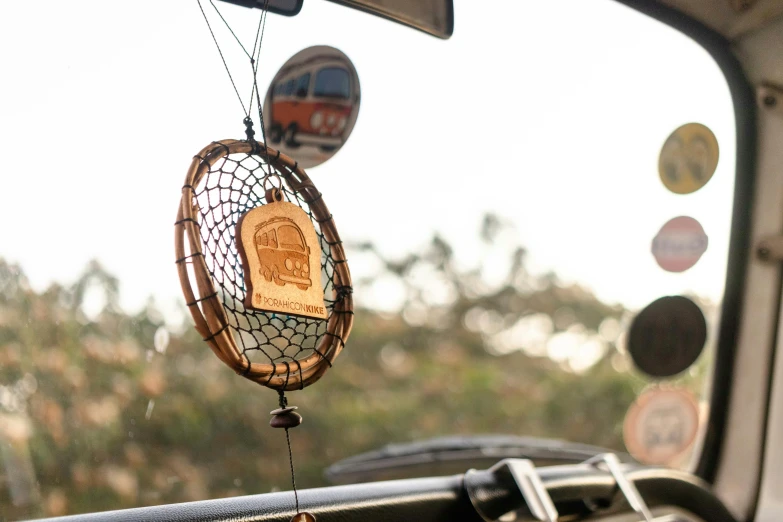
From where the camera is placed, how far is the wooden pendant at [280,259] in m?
0.77

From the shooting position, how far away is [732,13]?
5.72 ft

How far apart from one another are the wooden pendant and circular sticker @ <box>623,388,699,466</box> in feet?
4.23

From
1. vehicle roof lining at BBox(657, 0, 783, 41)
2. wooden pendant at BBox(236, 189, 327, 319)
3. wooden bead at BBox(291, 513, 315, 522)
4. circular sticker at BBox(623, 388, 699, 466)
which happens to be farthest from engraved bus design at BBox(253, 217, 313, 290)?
circular sticker at BBox(623, 388, 699, 466)

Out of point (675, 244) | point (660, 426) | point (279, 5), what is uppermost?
point (279, 5)

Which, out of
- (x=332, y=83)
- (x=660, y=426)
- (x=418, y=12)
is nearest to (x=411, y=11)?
(x=418, y=12)

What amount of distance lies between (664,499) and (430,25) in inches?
40.8

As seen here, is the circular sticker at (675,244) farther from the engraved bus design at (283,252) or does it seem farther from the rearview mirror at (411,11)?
the engraved bus design at (283,252)

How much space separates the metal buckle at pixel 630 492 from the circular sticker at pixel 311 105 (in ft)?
2.61

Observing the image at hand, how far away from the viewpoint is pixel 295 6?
118 cm

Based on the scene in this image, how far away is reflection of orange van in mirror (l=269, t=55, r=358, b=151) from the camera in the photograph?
1210 mm

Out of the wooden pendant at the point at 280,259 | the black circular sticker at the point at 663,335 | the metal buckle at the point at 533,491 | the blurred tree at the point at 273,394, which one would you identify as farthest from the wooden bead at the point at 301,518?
Result: the black circular sticker at the point at 663,335

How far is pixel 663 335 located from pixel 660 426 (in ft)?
0.77

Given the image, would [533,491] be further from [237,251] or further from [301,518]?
[237,251]

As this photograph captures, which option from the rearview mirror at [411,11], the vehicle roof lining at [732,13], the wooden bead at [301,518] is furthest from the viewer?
the vehicle roof lining at [732,13]
